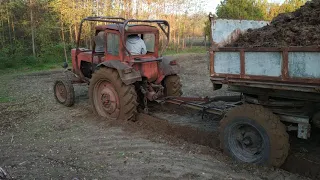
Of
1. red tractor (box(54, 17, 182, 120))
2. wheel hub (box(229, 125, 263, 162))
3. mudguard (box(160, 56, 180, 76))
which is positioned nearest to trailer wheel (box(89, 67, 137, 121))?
red tractor (box(54, 17, 182, 120))

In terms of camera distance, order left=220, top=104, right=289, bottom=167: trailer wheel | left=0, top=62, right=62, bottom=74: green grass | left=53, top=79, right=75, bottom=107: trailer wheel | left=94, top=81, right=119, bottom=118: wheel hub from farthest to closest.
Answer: left=0, top=62, right=62, bottom=74: green grass → left=53, top=79, right=75, bottom=107: trailer wheel → left=94, top=81, right=119, bottom=118: wheel hub → left=220, top=104, right=289, bottom=167: trailer wheel

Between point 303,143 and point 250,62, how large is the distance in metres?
1.70

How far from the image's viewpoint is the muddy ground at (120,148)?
4145mm

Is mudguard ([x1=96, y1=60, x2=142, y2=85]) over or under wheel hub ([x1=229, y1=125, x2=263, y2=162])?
over

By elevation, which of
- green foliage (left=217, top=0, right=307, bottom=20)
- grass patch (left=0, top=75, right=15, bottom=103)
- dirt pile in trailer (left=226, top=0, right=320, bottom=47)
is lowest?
grass patch (left=0, top=75, right=15, bottom=103)

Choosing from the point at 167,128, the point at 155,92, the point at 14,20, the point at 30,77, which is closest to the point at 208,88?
the point at 155,92

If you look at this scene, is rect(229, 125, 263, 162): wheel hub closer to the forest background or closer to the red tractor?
the red tractor

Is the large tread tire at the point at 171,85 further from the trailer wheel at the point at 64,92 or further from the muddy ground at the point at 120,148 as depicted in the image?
the trailer wheel at the point at 64,92

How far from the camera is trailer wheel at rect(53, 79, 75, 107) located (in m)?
7.84

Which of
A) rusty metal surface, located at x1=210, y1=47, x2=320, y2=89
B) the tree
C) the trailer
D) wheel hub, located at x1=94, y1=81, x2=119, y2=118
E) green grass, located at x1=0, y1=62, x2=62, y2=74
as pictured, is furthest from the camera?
the tree

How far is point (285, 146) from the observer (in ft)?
13.4

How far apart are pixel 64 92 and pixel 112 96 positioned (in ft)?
6.60

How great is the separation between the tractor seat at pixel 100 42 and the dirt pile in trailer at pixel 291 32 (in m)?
3.27

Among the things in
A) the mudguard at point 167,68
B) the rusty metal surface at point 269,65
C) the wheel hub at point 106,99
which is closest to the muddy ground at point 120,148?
the wheel hub at point 106,99
